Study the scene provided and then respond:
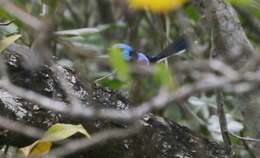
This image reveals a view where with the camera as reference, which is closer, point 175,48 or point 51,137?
point 51,137

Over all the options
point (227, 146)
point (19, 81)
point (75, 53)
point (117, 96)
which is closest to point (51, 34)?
point (75, 53)

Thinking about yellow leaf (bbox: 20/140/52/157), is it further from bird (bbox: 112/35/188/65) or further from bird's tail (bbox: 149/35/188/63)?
bird's tail (bbox: 149/35/188/63)

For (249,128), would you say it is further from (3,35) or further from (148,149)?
(3,35)

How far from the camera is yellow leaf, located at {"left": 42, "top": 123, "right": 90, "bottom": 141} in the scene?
5.35ft

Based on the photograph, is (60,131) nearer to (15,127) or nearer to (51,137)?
(51,137)

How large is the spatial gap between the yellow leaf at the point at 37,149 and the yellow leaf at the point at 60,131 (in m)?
0.07

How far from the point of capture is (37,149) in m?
1.72

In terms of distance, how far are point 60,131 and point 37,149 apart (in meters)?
0.11

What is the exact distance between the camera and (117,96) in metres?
1.94

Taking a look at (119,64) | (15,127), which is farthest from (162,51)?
(119,64)

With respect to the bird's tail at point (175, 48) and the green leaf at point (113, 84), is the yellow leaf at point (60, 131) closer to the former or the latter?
the green leaf at point (113, 84)

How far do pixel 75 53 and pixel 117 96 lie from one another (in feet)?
3.11

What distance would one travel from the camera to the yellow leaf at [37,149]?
1.71 meters

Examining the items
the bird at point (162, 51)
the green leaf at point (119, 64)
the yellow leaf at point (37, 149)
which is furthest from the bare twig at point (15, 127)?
the bird at point (162, 51)
